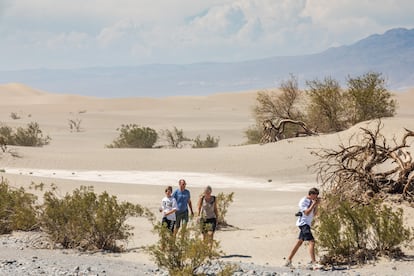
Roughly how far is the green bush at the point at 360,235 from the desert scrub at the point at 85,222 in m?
4.26

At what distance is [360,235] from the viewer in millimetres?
12211

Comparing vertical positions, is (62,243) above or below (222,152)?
below

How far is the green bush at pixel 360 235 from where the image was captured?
11852 millimetres

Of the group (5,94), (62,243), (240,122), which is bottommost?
(62,243)

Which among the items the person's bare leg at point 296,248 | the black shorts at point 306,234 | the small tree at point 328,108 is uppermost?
the small tree at point 328,108

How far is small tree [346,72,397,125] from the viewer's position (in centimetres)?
3534

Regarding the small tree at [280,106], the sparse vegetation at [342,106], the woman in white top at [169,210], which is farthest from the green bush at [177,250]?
the small tree at [280,106]

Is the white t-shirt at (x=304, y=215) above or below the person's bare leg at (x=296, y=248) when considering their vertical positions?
above

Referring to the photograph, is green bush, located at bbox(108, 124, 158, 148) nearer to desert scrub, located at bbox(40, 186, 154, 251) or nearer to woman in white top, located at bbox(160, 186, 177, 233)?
desert scrub, located at bbox(40, 186, 154, 251)

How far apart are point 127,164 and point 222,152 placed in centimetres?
466

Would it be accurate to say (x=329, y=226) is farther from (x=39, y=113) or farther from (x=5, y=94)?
(x=5, y=94)

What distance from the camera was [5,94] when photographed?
493 ft

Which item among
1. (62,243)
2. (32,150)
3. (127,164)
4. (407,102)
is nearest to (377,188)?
(62,243)

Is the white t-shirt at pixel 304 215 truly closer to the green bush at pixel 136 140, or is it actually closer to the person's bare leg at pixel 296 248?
the person's bare leg at pixel 296 248
